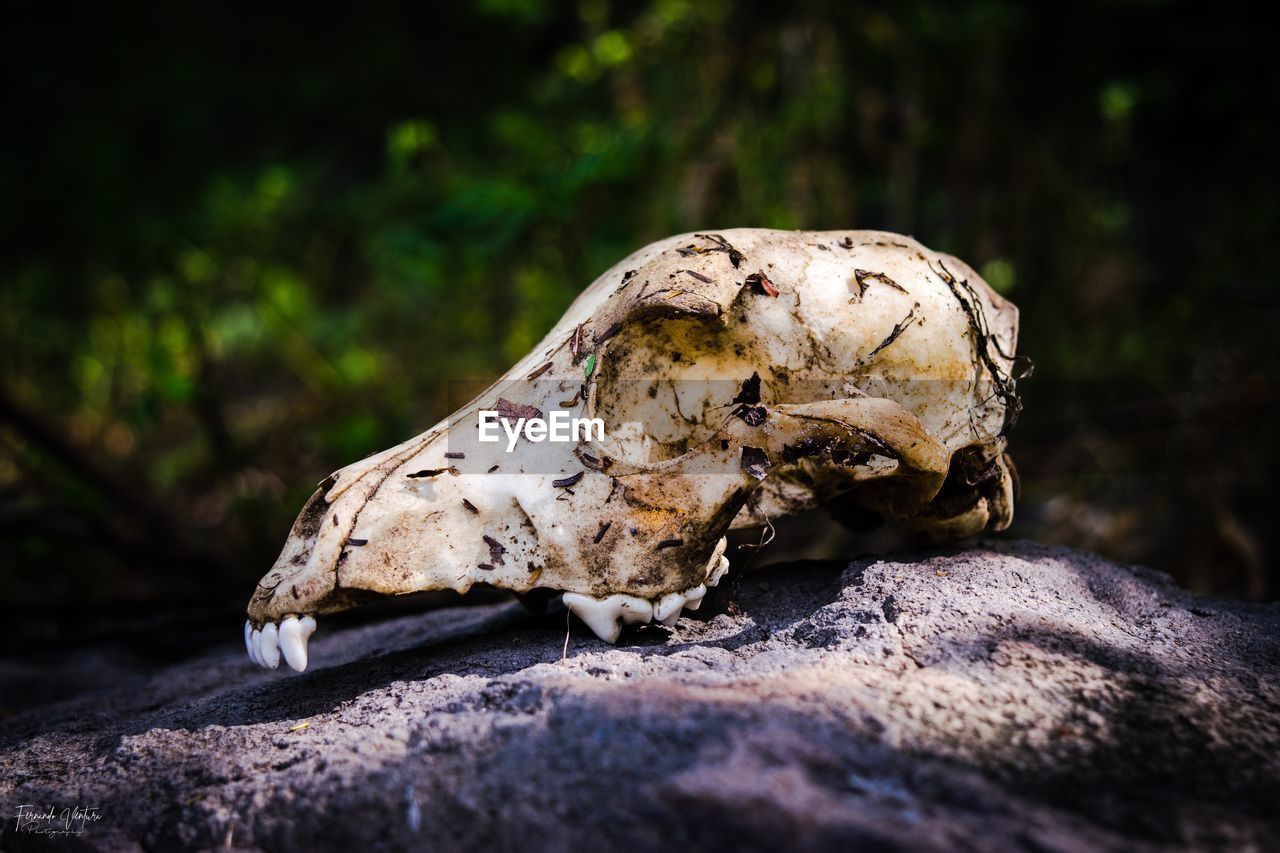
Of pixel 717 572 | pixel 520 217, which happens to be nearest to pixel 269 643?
pixel 717 572

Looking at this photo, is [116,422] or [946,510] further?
[116,422]

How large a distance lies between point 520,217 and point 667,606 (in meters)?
2.16

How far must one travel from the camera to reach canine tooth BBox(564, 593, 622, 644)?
1.64 metres

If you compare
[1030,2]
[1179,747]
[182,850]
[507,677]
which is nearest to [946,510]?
[1179,747]

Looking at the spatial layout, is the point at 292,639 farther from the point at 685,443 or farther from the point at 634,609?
the point at 685,443

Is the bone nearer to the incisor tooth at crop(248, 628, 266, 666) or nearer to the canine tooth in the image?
the canine tooth

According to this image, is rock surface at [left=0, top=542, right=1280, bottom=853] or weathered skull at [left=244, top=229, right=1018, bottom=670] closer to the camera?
rock surface at [left=0, top=542, right=1280, bottom=853]

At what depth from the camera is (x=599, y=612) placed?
1.64 metres

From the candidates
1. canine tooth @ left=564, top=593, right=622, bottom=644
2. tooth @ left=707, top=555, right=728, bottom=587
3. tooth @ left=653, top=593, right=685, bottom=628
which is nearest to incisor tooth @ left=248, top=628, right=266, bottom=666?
canine tooth @ left=564, top=593, right=622, bottom=644

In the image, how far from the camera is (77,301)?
258 inches

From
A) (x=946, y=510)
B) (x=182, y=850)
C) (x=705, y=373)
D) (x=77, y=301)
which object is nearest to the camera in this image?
(x=182, y=850)

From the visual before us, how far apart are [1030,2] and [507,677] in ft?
18.3

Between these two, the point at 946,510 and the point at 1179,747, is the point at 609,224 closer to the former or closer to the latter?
the point at 946,510
